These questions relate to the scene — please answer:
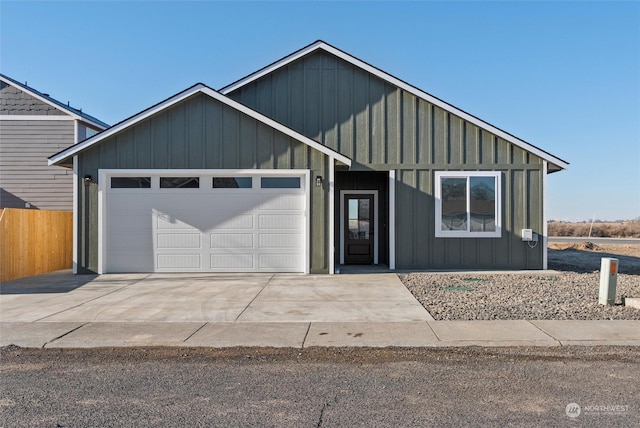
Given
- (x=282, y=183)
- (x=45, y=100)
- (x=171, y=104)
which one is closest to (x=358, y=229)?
(x=282, y=183)

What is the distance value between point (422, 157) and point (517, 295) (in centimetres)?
510

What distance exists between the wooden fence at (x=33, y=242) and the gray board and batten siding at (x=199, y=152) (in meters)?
1.38

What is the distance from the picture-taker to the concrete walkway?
6.05 meters

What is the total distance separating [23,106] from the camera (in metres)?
16.3

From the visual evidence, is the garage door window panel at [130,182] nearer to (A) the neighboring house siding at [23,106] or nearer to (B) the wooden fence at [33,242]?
(B) the wooden fence at [33,242]

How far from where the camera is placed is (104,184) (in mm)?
11977

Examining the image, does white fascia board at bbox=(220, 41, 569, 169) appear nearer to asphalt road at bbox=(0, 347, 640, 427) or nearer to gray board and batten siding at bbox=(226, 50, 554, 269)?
gray board and batten siding at bbox=(226, 50, 554, 269)

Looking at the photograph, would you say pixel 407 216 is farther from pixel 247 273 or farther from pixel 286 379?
Answer: pixel 286 379

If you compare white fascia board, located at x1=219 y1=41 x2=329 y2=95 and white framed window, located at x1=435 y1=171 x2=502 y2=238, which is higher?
white fascia board, located at x1=219 y1=41 x2=329 y2=95

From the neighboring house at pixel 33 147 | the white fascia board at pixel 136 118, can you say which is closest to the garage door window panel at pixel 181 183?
the white fascia board at pixel 136 118

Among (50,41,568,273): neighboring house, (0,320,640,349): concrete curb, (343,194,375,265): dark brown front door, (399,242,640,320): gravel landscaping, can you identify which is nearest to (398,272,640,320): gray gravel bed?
(399,242,640,320): gravel landscaping

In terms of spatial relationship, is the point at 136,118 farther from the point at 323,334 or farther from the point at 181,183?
the point at 323,334

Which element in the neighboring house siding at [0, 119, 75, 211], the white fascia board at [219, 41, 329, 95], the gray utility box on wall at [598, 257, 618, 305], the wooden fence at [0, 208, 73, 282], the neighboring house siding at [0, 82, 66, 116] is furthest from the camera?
the neighboring house siding at [0, 82, 66, 116]

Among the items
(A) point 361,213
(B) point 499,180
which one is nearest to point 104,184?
(A) point 361,213
